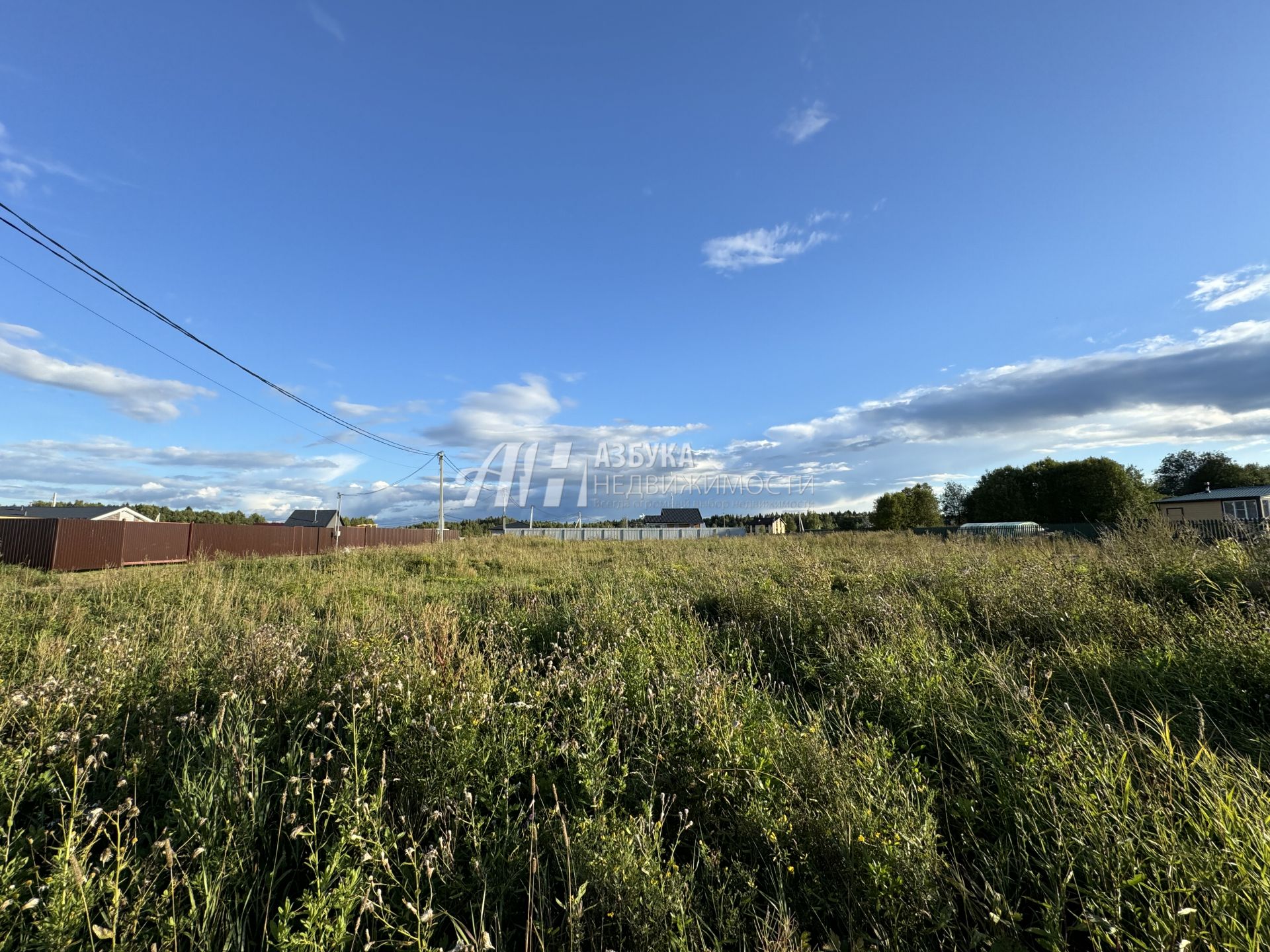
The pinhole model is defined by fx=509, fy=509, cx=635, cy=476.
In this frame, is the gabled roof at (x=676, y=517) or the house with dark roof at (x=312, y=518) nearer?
the house with dark roof at (x=312, y=518)

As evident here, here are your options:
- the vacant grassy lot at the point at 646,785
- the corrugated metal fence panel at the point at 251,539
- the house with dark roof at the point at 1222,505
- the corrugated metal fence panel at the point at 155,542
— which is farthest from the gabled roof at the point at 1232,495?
the corrugated metal fence panel at the point at 155,542

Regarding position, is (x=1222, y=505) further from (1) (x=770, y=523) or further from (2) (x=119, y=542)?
(2) (x=119, y=542)

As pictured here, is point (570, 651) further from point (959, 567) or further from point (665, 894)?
point (959, 567)

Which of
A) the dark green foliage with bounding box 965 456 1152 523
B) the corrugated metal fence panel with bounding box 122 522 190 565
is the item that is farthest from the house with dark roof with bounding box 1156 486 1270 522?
the corrugated metal fence panel with bounding box 122 522 190 565

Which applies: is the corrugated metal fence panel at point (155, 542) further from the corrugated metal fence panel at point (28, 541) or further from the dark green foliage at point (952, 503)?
the dark green foliage at point (952, 503)

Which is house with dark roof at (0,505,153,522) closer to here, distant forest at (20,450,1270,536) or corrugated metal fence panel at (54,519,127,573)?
distant forest at (20,450,1270,536)

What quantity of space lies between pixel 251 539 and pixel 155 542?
14.5ft

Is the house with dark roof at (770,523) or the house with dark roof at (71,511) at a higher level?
the house with dark roof at (71,511)

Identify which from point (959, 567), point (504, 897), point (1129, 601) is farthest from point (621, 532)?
point (504, 897)

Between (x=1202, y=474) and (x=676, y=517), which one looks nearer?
(x=1202, y=474)

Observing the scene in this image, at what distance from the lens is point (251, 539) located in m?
25.0

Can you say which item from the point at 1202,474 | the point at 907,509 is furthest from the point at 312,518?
the point at 1202,474

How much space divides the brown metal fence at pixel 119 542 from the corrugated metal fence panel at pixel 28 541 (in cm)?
2

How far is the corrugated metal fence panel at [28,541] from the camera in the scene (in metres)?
17.5
